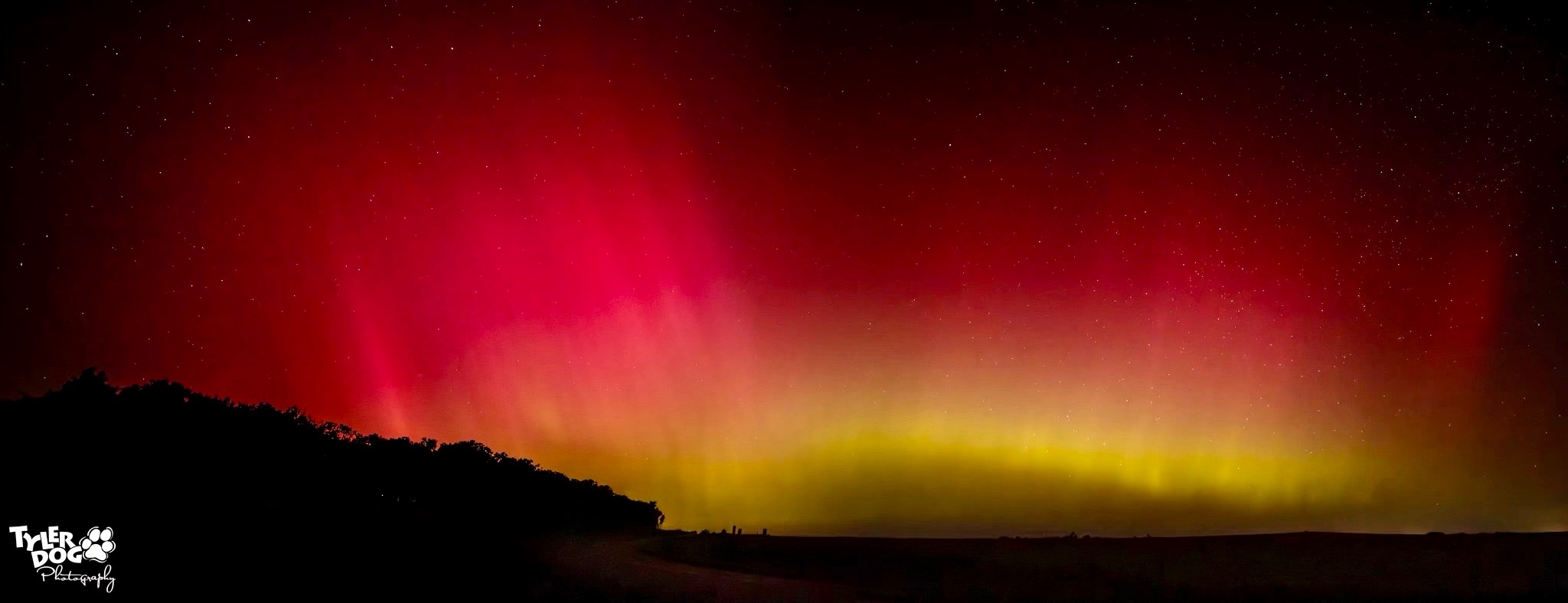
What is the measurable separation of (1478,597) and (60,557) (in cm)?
2395

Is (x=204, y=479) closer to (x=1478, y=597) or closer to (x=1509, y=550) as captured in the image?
(x=1478, y=597)

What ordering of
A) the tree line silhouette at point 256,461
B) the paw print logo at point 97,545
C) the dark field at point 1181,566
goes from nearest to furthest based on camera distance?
1. the paw print logo at point 97,545
2. the dark field at point 1181,566
3. the tree line silhouette at point 256,461

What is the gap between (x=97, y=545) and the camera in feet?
52.3

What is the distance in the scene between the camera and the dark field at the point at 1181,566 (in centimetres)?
1688

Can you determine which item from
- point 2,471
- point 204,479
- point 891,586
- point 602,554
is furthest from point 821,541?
point 2,471

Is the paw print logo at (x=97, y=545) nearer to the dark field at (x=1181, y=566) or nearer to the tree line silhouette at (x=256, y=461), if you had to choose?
the tree line silhouette at (x=256, y=461)

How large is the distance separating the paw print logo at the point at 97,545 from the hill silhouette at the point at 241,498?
9.2 inches

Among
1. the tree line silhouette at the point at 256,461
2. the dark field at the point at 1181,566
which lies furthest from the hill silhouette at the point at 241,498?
the dark field at the point at 1181,566

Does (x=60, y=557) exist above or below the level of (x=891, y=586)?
above

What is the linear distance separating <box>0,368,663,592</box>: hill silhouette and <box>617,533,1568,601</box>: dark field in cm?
751

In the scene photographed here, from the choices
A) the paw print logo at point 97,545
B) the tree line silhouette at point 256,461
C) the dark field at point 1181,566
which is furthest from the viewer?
the tree line silhouette at point 256,461

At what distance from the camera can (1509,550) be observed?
63.4ft

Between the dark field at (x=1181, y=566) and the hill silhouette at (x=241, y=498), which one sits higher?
the hill silhouette at (x=241, y=498)

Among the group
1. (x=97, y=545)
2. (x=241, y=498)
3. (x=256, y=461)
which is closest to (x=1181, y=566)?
(x=97, y=545)
